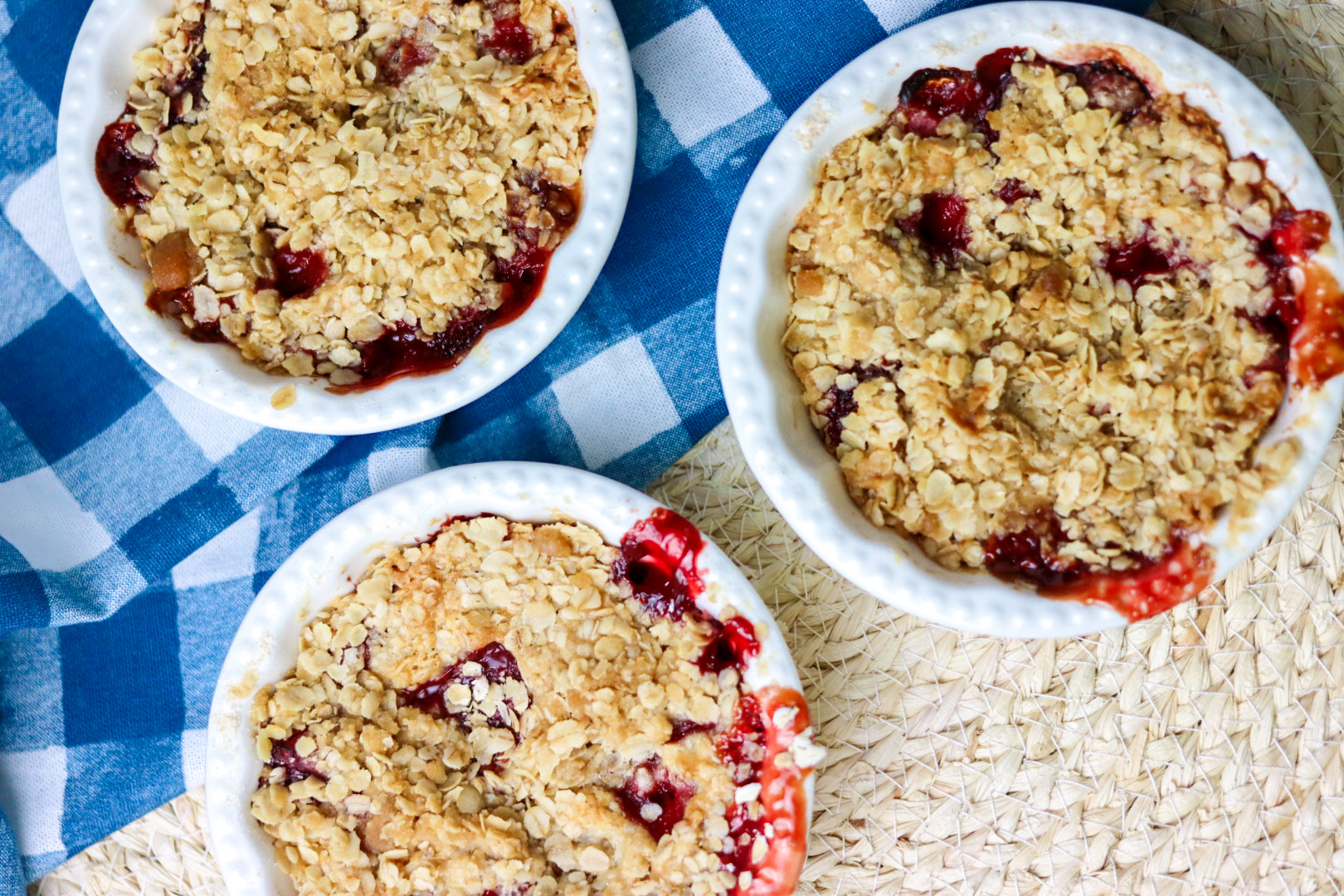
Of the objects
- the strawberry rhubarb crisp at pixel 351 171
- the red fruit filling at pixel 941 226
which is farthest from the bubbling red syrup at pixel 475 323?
the red fruit filling at pixel 941 226

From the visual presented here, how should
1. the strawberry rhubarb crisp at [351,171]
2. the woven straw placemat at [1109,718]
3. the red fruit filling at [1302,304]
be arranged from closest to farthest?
the red fruit filling at [1302,304] → the strawberry rhubarb crisp at [351,171] → the woven straw placemat at [1109,718]

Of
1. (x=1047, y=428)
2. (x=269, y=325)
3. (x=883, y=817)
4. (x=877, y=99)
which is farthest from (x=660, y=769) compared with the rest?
(x=877, y=99)

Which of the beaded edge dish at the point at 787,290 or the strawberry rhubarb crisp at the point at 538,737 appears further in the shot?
the strawberry rhubarb crisp at the point at 538,737

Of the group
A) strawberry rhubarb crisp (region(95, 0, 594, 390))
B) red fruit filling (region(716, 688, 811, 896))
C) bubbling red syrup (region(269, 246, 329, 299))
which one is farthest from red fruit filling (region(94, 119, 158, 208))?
red fruit filling (region(716, 688, 811, 896))

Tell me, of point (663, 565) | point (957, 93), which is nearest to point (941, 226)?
point (957, 93)

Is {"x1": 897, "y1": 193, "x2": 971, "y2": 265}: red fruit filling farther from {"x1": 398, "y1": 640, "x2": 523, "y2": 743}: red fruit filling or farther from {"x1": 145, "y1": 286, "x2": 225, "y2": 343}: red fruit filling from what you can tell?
{"x1": 145, "y1": 286, "x2": 225, "y2": 343}: red fruit filling

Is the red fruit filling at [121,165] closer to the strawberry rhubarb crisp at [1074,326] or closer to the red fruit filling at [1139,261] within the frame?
the strawberry rhubarb crisp at [1074,326]

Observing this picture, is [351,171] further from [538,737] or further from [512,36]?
[538,737]
